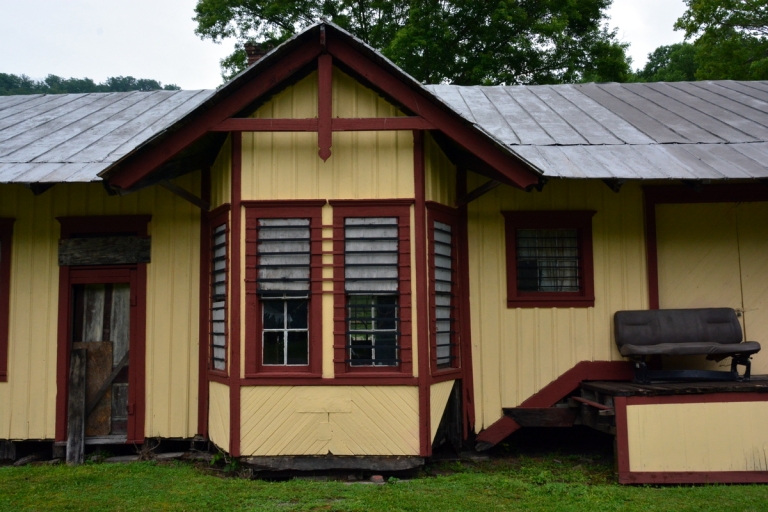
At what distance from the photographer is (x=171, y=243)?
9.23 metres

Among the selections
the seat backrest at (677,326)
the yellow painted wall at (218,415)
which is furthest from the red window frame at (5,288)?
the seat backrest at (677,326)

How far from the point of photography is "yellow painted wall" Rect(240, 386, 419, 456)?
7.85m

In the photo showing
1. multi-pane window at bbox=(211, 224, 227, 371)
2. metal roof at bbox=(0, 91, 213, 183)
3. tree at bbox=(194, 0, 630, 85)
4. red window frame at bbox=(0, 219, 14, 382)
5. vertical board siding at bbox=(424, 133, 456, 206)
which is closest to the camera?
vertical board siding at bbox=(424, 133, 456, 206)

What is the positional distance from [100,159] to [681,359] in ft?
25.3

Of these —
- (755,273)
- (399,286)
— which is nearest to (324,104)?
(399,286)

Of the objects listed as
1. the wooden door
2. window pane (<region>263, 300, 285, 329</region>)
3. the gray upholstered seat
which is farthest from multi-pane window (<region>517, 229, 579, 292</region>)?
the wooden door

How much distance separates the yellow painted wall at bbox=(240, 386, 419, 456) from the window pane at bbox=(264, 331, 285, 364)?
0.41 meters

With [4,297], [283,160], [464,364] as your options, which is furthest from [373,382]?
[4,297]

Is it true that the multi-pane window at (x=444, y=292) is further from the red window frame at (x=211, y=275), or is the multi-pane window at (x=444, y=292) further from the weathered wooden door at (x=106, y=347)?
the weathered wooden door at (x=106, y=347)

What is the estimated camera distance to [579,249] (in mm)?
9242

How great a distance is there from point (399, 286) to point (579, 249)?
105 inches

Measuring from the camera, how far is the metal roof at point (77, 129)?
28.1ft

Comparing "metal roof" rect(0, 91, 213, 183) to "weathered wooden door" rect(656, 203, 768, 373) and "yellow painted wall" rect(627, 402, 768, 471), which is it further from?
"weathered wooden door" rect(656, 203, 768, 373)

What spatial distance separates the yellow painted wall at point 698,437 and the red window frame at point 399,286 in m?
2.51
